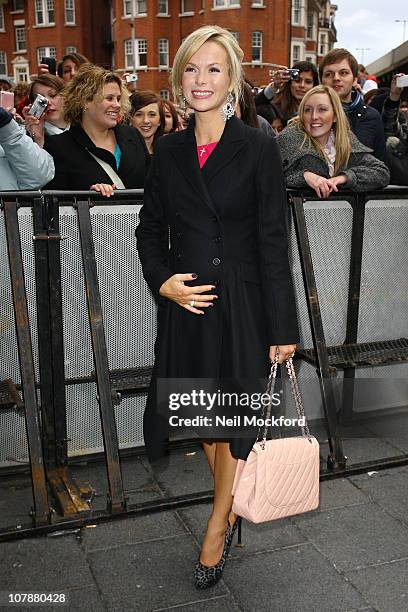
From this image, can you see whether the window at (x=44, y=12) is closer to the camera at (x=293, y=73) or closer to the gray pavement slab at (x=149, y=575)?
the camera at (x=293, y=73)

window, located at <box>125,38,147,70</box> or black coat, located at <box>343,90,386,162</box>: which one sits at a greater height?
window, located at <box>125,38,147,70</box>

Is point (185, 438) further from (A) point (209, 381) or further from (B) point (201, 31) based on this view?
(B) point (201, 31)

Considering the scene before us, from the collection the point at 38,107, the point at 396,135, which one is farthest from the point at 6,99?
the point at 396,135

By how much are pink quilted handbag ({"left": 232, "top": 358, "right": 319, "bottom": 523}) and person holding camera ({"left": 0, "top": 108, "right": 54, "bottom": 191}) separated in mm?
1855

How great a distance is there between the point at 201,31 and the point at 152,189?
70 centimetres

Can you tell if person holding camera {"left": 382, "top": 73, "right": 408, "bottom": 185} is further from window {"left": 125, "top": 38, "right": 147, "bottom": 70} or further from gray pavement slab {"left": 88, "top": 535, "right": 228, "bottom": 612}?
window {"left": 125, "top": 38, "right": 147, "bottom": 70}

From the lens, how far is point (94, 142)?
4312mm

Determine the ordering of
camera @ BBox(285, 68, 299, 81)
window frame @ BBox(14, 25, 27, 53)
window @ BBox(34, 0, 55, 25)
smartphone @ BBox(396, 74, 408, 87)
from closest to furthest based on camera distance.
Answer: smartphone @ BBox(396, 74, 408, 87) < camera @ BBox(285, 68, 299, 81) < window @ BBox(34, 0, 55, 25) < window frame @ BBox(14, 25, 27, 53)

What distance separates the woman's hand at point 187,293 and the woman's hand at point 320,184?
1548mm

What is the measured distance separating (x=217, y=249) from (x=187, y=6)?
179ft

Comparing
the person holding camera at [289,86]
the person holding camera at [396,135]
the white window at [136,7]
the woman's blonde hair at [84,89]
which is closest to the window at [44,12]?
the white window at [136,7]

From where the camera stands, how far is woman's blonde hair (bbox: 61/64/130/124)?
4230 mm

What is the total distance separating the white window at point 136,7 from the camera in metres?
51.4

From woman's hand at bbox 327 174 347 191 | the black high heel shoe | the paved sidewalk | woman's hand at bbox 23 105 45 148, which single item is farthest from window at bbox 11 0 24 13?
the black high heel shoe
